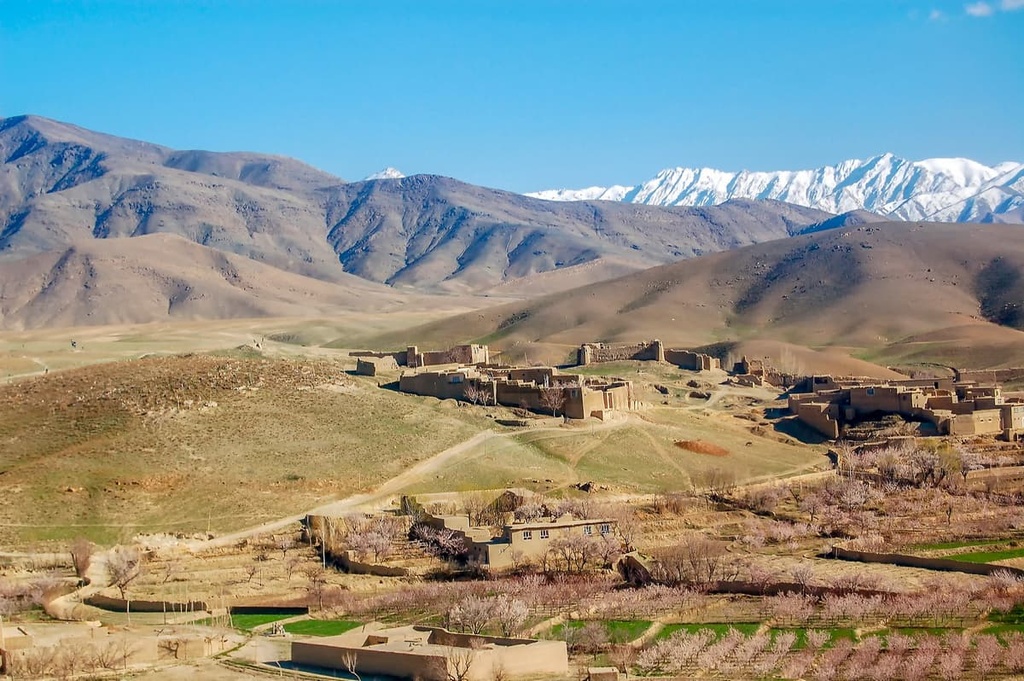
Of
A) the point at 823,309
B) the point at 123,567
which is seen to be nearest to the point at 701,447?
the point at 123,567

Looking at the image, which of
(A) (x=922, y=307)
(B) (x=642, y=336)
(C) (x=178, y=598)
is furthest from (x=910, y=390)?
(A) (x=922, y=307)

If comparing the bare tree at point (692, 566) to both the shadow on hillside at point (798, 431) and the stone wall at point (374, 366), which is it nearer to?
the shadow on hillside at point (798, 431)

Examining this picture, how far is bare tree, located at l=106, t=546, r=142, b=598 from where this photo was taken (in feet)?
151

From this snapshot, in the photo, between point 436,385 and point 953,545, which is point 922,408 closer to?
point 436,385

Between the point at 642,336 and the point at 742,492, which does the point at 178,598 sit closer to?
the point at 742,492

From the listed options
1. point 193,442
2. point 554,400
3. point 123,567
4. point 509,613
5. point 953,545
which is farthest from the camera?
point 554,400

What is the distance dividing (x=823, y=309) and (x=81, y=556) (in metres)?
136

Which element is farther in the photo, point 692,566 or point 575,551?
point 575,551

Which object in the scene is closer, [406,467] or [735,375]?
[406,467]

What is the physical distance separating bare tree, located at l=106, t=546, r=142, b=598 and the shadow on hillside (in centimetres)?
4022

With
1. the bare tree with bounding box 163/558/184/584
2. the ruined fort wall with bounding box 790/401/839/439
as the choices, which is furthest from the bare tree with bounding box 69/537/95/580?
the ruined fort wall with bounding box 790/401/839/439

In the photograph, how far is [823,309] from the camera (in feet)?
573

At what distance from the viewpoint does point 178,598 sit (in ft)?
147

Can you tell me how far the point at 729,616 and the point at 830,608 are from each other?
2.72 m
